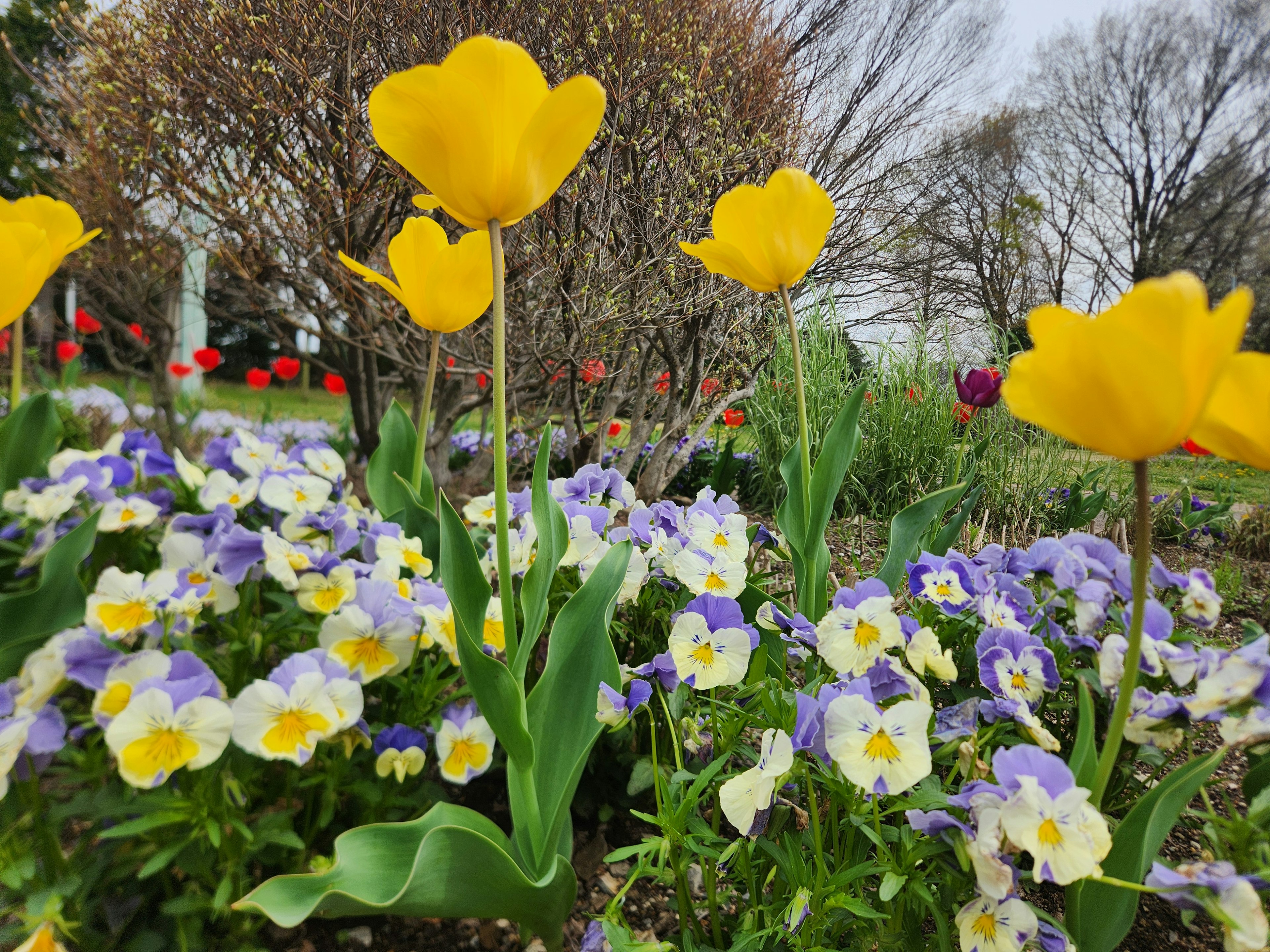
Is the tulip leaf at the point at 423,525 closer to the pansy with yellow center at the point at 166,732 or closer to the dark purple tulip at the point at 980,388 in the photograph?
the pansy with yellow center at the point at 166,732

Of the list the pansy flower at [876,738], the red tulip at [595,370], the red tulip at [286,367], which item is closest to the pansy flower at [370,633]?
the pansy flower at [876,738]

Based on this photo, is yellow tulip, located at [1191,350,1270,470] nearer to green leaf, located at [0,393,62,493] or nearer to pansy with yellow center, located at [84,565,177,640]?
pansy with yellow center, located at [84,565,177,640]

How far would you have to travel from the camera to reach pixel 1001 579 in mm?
1118

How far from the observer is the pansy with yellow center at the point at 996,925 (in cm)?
75

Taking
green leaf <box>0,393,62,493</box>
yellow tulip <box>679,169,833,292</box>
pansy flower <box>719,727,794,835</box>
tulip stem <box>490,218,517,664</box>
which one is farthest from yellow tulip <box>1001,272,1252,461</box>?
green leaf <box>0,393,62,493</box>

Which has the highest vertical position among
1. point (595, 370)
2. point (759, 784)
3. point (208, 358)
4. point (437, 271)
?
point (208, 358)

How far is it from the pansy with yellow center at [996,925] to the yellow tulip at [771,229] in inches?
37.1

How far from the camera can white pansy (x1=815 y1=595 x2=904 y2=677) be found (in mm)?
924

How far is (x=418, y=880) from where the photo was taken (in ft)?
2.66

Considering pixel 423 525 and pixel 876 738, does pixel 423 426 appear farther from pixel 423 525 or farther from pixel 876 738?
pixel 876 738

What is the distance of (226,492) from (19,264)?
0.49 metres

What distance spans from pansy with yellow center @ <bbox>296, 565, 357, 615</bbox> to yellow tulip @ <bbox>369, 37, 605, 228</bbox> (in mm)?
Result: 620

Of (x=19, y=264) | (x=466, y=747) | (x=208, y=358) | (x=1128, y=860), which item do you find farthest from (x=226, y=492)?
(x=208, y=358)

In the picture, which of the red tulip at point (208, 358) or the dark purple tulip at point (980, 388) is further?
the red tulip at point (208, 358)
